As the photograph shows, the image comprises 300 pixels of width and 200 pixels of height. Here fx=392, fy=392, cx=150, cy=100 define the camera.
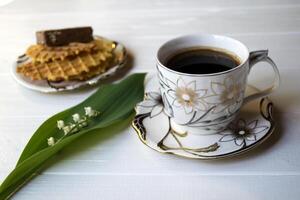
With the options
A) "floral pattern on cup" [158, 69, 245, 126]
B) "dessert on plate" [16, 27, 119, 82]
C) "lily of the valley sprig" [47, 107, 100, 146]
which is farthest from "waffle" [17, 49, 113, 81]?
"floral pattern on cup" [158, 69, 245, 126]

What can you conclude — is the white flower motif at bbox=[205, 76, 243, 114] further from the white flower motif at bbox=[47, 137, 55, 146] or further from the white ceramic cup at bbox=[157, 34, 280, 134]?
the white flower motif at bbox=[47, 137, 55, 146]

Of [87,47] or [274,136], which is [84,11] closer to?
[87,47]

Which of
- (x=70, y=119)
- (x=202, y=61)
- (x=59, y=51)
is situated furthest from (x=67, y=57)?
(x=202, y=61)

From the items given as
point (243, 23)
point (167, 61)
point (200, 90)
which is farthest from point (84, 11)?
point (200, 90)

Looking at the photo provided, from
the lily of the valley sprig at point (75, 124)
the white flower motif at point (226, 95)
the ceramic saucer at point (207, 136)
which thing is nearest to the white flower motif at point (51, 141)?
the lily of the valley sprig at point (75, 124)

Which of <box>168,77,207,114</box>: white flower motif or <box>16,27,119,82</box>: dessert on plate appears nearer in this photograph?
<box>168,77,207,114</box>: white flower motif

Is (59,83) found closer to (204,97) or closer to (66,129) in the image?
(66,129)
